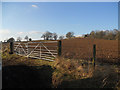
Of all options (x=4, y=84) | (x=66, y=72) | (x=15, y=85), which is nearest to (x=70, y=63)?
(x=66, y=72)

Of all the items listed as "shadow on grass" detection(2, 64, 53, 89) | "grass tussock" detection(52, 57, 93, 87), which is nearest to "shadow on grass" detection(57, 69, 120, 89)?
"grass tussock" detection(52, 57, 93, 87)

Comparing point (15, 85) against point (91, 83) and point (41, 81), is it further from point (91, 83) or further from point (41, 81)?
point (91, 83)

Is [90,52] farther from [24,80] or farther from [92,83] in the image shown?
[24,80]

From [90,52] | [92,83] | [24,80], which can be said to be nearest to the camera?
[92,83]

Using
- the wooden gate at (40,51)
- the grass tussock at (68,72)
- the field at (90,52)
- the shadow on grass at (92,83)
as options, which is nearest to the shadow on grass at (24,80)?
the grass tussock at (68,72)

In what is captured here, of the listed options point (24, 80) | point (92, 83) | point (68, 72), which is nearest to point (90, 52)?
point (68, 72)

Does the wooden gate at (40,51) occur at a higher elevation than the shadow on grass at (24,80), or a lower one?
higher

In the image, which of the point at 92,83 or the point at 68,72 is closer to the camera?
the point at 92,83

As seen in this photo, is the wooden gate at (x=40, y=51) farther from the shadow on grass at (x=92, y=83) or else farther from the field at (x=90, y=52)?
the shadow on grass at (x=92, y=83)

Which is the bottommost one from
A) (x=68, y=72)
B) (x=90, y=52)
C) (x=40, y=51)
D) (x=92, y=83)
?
(x=92, y=83)

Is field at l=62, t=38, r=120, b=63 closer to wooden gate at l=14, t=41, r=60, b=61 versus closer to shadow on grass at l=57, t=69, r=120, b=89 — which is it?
wooden gate at l=14, t=41, r=60, b=61

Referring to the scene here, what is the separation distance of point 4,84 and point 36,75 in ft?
4.04

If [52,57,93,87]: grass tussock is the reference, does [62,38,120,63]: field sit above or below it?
above

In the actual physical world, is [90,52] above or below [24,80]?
above
